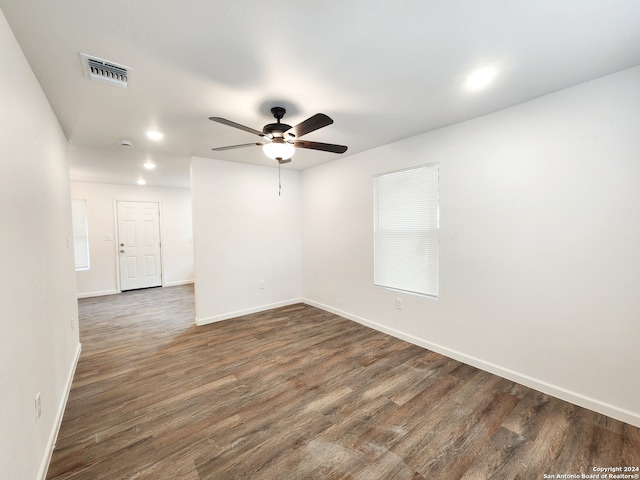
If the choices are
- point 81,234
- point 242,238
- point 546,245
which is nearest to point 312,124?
point 546,245

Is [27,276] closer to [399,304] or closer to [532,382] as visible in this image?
[399,304]

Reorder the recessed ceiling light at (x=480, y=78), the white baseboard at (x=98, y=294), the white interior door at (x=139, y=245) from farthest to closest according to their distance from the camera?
the white interior door at (x=139, y=245) → the white baseboard at (x=98, y=294) → the recessed ceiling light at (x=480, y=78)

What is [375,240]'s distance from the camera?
3.72 metres

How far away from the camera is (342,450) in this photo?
67.1 inches

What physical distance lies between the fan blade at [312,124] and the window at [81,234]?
6011 millimetres

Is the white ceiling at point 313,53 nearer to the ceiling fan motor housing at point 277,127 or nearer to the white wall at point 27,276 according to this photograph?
the ceiling fan motor housing at point 277,127

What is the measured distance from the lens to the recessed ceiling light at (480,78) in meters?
1.85

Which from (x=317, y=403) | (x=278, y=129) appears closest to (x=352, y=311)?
(x=317, y=403)

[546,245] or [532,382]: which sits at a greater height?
[546,245]

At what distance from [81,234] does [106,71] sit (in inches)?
222

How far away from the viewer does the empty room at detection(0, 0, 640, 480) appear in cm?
142

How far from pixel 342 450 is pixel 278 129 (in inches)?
96.2

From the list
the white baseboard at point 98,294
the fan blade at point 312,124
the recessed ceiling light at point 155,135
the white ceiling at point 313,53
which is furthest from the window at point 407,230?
the white baseboard at point 98,294

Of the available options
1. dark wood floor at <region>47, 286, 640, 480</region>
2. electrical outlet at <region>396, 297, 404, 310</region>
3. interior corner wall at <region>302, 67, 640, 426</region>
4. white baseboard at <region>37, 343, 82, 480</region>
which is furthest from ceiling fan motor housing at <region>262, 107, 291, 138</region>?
white baseboard at <region>37, 343, 82, 480</region>
